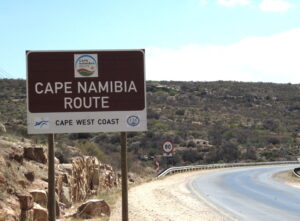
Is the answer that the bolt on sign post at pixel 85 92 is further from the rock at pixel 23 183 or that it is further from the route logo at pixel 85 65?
the rock at pixel 23 183

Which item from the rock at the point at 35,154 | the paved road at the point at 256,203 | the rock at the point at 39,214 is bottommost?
the paved road at the point at 256,203

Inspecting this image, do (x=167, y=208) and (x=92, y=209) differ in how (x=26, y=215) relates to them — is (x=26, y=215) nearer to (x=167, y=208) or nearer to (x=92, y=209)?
(x=92, y=209)

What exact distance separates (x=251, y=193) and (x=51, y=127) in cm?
1962

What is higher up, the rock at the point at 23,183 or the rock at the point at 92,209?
the rock at the point at 23,183

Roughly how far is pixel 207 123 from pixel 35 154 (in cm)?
6755

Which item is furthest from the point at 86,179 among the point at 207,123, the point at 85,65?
the point at 207,123

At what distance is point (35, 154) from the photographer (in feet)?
57.5

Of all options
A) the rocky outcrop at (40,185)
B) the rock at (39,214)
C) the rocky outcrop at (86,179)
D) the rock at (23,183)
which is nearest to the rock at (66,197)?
the rocky outcrop at (40,185)

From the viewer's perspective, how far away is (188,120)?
8431cm

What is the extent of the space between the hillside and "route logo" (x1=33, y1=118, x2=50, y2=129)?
2384 cm

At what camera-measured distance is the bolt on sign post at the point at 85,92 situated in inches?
317

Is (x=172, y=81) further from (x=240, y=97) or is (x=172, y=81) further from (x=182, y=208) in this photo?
(x=182, y=208)

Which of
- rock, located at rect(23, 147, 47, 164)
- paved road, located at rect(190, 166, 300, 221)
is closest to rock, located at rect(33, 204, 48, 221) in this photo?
rock, located at rect(23, 147, 47, 164)

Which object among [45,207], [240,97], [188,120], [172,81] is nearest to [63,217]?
[45,207]
